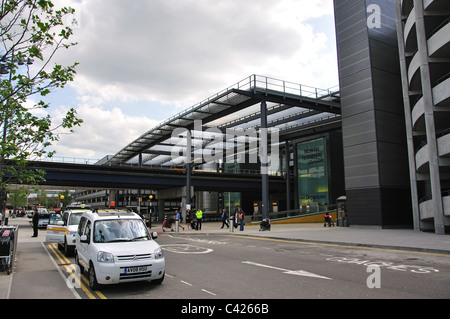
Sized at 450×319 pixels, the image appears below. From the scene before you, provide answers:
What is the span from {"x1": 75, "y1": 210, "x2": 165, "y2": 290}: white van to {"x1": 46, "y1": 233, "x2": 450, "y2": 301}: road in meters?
0.37

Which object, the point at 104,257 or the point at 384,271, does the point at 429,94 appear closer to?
the point at 384,271

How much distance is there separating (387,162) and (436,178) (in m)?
6.65

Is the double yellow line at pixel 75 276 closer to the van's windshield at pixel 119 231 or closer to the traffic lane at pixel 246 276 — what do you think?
the van's windshield at pixel 119 231

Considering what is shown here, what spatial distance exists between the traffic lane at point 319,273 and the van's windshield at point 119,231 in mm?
1810

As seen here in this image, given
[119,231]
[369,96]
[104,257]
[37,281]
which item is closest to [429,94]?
[369,96]

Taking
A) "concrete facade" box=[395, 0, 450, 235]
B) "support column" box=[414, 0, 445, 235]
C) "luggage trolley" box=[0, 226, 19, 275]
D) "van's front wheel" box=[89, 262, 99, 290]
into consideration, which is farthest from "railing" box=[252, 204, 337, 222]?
"van's front wheel" box=[89, 262, 99, 290]

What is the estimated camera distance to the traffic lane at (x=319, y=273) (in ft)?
24.0

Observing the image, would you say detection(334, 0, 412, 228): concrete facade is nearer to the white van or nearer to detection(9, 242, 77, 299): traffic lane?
the white van

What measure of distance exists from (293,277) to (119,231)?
4.52 metres

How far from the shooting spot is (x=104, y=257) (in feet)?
25.3

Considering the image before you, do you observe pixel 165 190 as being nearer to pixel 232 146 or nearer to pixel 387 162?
pixel 232 146

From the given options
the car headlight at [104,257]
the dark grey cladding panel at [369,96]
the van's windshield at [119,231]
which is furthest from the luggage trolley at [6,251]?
the dark grey cladding panel at [369,96]

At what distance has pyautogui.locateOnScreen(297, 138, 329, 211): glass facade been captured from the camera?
1948 inches
